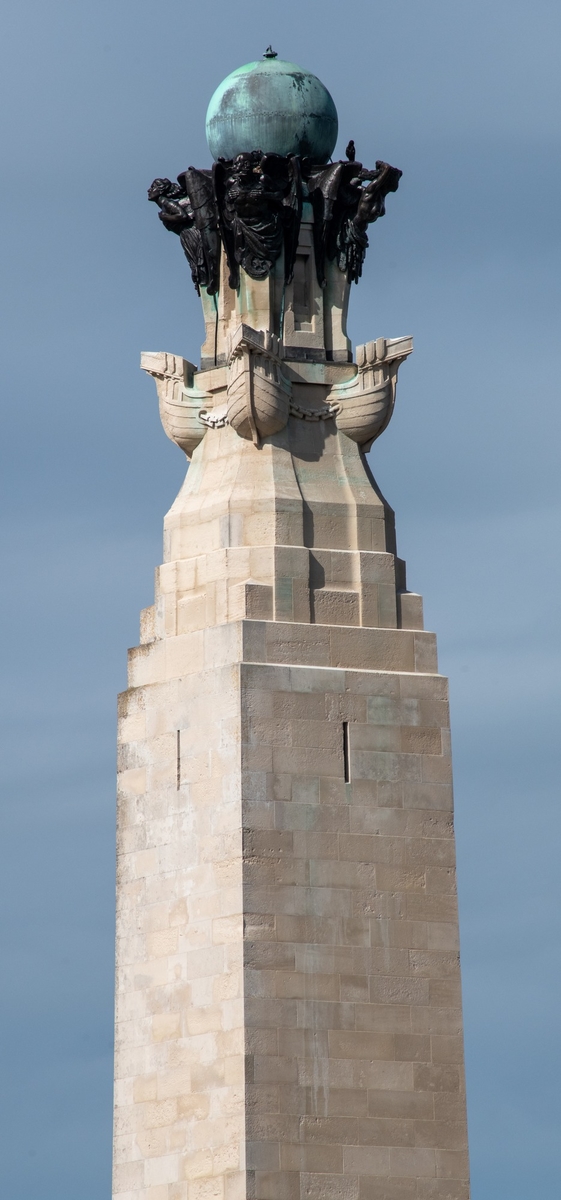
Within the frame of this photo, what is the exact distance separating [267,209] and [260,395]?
9.79ft

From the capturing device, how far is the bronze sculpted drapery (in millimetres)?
51781

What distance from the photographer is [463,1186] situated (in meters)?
49.3

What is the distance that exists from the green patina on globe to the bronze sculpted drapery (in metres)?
0.47

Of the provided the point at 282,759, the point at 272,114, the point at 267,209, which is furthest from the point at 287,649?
the point at 272,114

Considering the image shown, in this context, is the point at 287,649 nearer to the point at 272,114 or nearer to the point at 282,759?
the point at 282,759

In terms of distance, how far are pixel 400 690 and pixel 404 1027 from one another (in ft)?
16.5

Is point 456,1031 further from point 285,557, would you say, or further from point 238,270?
point 238,270

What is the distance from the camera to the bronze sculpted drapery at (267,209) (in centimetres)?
5178

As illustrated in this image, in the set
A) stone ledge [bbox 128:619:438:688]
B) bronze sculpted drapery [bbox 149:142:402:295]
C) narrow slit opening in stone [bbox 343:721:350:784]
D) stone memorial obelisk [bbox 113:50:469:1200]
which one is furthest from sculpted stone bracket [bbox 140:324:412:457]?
narrow slit opening in stone [bbox 343:721:350:784]

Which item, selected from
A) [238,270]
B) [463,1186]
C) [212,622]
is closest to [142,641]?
[212,622]

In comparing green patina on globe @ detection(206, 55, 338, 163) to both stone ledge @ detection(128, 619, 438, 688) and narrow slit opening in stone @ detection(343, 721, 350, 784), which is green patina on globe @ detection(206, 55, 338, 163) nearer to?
stone ledge @ detection(128, 619, 438, 688)

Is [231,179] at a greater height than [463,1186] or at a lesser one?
greater

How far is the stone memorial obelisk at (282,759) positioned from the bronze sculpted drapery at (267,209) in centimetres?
4

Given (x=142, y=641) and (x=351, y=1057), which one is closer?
(x=351, y=1057)
